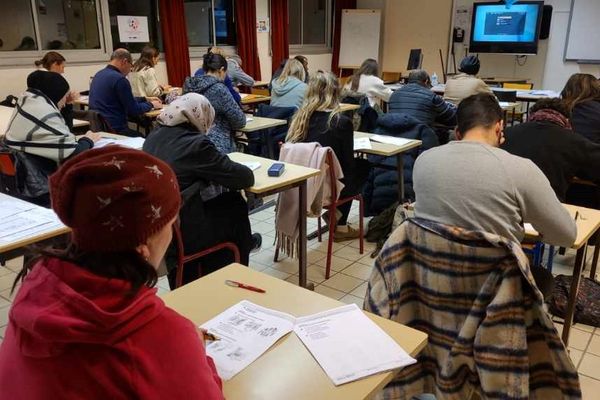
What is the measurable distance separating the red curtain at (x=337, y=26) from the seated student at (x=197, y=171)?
7.50m

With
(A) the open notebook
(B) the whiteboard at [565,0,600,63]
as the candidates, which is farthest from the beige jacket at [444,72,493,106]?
(A) the open notebook

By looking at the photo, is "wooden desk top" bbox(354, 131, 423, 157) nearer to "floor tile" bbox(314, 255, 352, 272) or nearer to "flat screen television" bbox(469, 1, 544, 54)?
"floor tile" bbox(314, 255, 352, 272)

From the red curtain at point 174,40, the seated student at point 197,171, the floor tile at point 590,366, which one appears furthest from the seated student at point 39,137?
the red curtain at point 174,40

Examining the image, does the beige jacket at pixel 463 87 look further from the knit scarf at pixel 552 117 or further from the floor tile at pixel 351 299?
the floor tile at pixel 351 299

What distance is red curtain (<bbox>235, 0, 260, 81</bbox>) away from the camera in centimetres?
746

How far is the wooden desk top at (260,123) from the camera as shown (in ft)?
13.5

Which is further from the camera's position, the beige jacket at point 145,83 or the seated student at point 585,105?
the beige jacket at point 145,83

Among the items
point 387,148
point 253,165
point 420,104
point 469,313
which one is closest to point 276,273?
point 253,165

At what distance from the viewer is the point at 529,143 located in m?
2.57

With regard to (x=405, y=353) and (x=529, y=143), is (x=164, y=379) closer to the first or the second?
(x=405, y=353)

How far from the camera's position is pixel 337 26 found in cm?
935

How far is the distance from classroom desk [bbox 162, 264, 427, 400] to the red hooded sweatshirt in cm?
31

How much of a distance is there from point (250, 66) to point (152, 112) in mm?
3152

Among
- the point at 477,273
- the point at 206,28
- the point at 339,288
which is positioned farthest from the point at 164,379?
the point at 206,28
